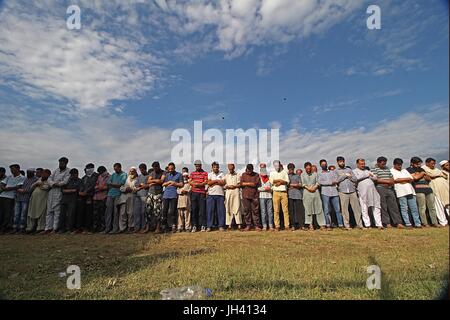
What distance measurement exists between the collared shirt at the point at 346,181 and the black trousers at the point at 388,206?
41.6 inches

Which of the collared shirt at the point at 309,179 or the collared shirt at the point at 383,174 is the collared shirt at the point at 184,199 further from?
the collared shirt at the point at 383,174

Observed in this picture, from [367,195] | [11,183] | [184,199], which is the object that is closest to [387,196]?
[367,195]

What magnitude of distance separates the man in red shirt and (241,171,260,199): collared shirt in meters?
1.46

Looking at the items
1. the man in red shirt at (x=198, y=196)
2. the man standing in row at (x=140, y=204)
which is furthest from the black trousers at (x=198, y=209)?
the man standing in row at (x=140, y=204)

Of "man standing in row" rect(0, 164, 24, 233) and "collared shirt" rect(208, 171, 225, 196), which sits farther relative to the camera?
"man standing in row" rect(0, 164, 24, 233)

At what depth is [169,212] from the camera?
33.8 feet

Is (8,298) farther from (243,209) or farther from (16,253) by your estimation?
(243,209)

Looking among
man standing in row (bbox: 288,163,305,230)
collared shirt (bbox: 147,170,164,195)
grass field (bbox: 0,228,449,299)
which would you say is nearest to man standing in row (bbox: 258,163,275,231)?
man standing in row (bbox: 288,163,305,230)

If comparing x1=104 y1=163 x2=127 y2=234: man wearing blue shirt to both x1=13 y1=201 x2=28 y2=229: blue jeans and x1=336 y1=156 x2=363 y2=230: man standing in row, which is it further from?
x1=336 y1=156 x2=363 y2=230: man standing in row

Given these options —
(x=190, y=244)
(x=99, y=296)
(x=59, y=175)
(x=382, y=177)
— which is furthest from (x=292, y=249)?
(x=59, y=175)

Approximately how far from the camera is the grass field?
346 cm

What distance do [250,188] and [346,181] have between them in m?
3.47

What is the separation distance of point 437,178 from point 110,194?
457 inches
